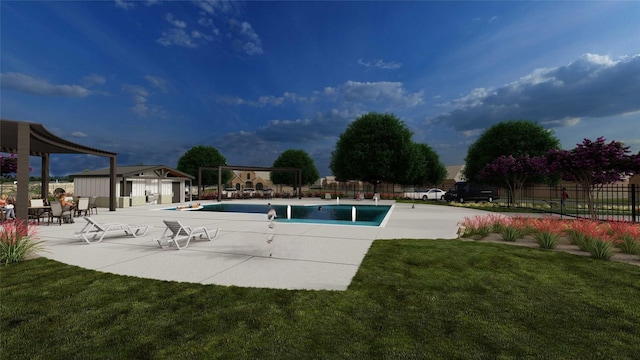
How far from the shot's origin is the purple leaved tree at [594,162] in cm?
1142

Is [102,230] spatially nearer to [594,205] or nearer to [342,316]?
[342,316]

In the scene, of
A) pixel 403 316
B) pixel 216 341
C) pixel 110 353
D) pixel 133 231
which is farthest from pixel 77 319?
pixel 133 231

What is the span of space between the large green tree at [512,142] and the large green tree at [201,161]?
4429cm

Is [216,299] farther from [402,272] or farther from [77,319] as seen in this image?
[402,272]

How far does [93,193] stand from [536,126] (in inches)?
1971

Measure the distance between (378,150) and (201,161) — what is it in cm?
3650

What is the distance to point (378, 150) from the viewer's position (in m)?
34.4

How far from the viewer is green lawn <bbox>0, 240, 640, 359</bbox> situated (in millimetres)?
2951

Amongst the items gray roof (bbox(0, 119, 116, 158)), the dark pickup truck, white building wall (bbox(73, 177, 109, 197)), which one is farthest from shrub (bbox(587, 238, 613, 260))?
white building wall (bbox(73, 177, 109, 197))

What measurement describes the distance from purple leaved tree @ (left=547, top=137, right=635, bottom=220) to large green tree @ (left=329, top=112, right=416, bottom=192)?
71.2ft

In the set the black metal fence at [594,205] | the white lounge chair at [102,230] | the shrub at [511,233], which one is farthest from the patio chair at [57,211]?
the black metal fence at [594,205]

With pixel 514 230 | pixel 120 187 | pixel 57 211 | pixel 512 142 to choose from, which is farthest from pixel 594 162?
pixel 120 187

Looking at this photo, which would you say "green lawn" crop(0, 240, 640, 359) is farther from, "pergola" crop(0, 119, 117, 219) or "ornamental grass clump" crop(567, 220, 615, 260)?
"pergola" crop(0, 119, 117, 219)

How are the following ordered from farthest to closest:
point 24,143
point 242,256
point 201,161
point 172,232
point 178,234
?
1. point 201,161
2. point 24,143
3. point 172,232
4. point 178,234
5. point 242,256
